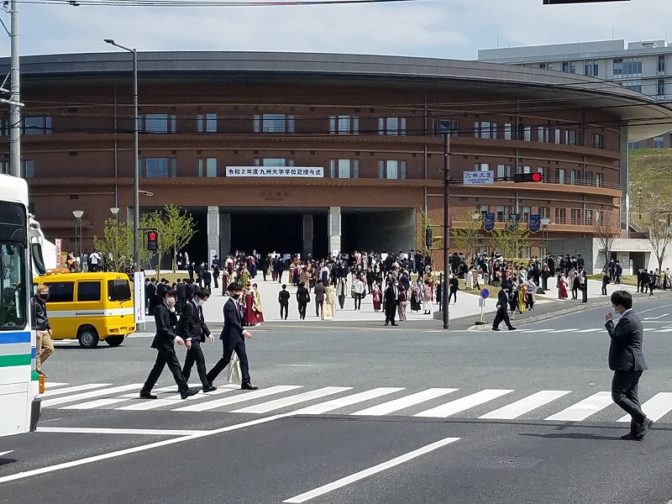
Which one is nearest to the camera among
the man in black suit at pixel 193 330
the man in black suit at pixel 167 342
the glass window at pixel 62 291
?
the man in black suit at pixel 167 342

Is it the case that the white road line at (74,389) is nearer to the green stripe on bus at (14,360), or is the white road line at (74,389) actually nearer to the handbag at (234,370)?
the handbag at (234,370)

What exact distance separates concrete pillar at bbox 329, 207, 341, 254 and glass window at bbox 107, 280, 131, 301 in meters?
46.4

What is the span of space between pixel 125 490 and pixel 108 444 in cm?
312

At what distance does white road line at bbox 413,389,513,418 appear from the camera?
15.5 metres

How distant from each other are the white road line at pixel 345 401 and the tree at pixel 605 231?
70646 millimetres

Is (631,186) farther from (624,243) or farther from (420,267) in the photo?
(420,267)

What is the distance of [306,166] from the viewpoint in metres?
77.0

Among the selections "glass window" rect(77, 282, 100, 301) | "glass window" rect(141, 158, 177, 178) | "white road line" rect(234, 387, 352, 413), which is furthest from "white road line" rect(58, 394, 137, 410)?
"glass window" rect(141, 158, 177, 178)

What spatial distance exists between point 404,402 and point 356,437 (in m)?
3.79

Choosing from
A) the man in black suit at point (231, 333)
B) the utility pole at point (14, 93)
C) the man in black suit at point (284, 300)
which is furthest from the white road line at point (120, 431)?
the man in black suit at point (284, 300)

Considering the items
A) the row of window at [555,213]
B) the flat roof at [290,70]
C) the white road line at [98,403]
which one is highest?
the flat roof at [290,70]

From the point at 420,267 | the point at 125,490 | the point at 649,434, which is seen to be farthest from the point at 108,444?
the point at 420,267

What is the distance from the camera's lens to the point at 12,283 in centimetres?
1110

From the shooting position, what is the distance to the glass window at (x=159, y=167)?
7619 centimetres
